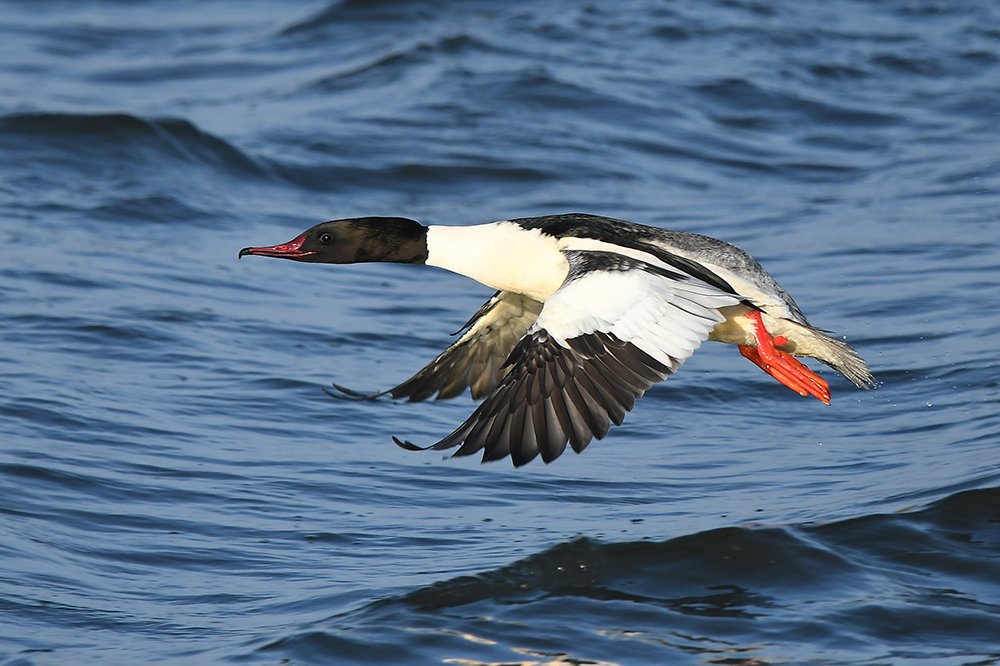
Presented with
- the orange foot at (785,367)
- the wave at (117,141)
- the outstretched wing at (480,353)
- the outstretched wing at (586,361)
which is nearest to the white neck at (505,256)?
the outstretched wing at (480,353)

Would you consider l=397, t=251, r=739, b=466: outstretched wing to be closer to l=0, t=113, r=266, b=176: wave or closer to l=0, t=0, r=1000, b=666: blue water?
l=0, t=0, r=1000, b=666: blue water

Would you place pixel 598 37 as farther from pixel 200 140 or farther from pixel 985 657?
pixel 985 657

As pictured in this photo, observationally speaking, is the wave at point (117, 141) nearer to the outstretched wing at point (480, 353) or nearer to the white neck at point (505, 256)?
the outstretched wing at point (480, 353)

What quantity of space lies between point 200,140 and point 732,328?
7.58 metres

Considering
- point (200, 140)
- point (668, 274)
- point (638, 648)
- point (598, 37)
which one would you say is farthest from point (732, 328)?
point (598, 37)

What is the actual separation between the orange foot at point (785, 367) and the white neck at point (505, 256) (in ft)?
2.80

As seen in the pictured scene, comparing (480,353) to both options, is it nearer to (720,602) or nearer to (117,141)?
(720,602)

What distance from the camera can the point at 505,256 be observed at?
575cm

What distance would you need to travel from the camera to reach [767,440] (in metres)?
7.06

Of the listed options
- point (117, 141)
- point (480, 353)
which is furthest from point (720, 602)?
point (117, 141)

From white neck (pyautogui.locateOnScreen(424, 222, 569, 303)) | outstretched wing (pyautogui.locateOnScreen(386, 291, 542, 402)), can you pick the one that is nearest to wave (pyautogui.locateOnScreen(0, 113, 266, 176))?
outstretched wing (pyautogui.locateOnScreen(386, 291, 542, 402))

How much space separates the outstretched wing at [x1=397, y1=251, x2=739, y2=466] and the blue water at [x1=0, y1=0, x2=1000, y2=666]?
709 mm

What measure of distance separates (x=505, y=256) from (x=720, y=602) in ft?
5.54

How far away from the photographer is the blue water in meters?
5.01
